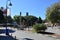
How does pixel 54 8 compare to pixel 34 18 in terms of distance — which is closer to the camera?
pixel 54 8

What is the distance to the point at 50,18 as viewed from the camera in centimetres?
5788

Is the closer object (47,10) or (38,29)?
(38,29)

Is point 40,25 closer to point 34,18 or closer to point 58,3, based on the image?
point 58,3

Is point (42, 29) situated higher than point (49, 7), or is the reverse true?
point (49, 7)

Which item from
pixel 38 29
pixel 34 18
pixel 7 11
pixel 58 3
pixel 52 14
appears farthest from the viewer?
pixel 34 18

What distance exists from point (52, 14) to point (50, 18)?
2089 millimetres

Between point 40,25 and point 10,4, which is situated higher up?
point 10,4

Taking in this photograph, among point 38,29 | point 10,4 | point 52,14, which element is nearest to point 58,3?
point 52,14

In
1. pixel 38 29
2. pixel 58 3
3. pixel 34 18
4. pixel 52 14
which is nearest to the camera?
pixel 38 29

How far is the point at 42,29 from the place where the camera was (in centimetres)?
4412

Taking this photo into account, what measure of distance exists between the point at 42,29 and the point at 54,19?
1378 centimetres

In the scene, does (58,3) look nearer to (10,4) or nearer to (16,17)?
(10,4)

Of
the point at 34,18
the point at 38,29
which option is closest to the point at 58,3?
the point at 38,29

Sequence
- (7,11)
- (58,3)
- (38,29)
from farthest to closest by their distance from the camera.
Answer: (58,3), (38,29), (7,11)
